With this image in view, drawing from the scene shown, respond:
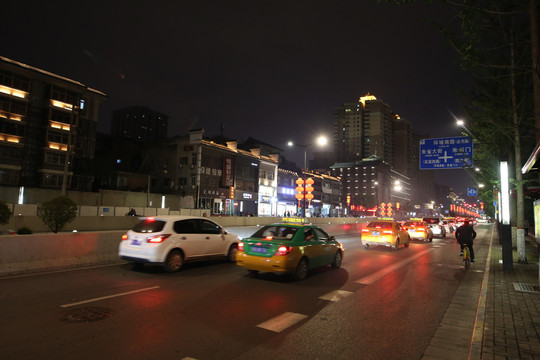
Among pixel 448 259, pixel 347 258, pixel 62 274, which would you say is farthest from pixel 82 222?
pixel 448 259

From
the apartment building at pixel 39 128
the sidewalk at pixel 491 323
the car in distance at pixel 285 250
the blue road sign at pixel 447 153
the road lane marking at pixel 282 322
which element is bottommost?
the road lane marking at pixel 282 322

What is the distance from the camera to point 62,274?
915 centimetres

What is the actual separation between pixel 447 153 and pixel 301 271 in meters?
15.7

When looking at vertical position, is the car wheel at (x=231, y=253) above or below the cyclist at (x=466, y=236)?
below

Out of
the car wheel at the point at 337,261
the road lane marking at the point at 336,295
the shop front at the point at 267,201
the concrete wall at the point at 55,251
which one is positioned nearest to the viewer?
the road lane marking at the point at 336,295

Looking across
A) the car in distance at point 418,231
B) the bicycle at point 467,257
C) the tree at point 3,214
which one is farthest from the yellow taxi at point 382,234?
the tree at point 3,214

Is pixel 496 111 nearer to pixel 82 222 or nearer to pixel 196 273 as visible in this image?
pixel 196 273

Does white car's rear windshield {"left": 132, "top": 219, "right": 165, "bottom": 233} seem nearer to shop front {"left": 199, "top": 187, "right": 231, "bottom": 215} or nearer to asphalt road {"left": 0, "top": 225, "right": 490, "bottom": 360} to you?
asphalt road {"left": 0, "top": 225, "right": 490, "bottom": 360}

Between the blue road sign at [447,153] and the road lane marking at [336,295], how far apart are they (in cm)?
1487

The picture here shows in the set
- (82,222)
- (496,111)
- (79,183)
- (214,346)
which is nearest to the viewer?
(214,346)

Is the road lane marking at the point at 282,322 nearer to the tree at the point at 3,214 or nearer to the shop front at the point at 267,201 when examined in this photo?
the tree at the point at 3,214

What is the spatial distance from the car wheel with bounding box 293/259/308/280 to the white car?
10.7ft

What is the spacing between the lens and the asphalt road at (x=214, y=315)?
179 inches

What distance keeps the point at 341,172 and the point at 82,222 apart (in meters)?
144
